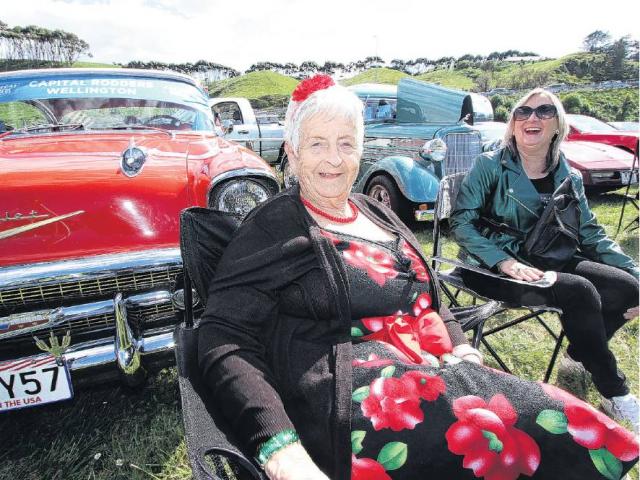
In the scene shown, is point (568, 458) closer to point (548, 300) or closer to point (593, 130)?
point (548, 300)

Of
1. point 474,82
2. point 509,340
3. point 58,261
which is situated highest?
point 474,82

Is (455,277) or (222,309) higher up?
(222,309)

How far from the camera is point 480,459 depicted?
1.02 metres

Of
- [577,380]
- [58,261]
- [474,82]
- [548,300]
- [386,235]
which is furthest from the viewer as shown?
[474,82]

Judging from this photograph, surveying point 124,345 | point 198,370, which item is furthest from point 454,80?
point 198,370

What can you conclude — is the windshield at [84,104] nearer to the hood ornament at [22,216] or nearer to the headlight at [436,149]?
the hood ornament at [22,216]

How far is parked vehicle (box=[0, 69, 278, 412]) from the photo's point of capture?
5.62ft

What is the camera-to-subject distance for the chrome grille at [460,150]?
545cm

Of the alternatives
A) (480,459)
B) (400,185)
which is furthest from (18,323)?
(400,185)

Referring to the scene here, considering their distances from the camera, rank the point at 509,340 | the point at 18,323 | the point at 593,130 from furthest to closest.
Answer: the point at 593,130
the point at 509,340
the point at 18,323

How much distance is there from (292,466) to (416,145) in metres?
5.42

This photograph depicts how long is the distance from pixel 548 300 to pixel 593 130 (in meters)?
8.43

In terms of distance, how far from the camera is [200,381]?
1.11m

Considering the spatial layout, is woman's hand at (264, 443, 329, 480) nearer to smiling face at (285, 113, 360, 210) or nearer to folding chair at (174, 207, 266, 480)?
folding chair at (174, 207, 266, 480)
